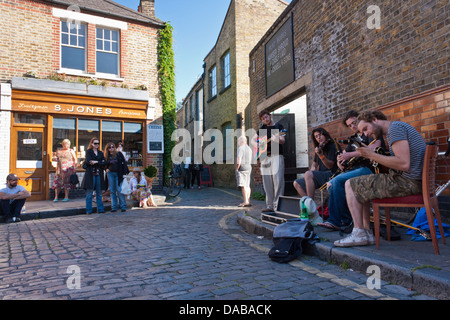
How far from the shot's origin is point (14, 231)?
588 cm

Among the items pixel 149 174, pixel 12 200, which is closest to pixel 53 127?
pixel 149 174

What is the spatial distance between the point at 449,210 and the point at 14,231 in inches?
277

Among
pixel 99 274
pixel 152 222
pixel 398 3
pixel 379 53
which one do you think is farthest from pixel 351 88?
pixel 99 274

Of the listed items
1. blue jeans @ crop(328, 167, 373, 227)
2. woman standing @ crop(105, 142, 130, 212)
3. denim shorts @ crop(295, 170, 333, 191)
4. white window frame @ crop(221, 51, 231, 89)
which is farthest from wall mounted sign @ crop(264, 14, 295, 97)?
white window frame @ crop(221, 51, 231, 89)

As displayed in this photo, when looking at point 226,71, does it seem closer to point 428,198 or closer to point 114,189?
point 114,189

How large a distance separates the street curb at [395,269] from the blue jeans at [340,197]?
811 millimetres

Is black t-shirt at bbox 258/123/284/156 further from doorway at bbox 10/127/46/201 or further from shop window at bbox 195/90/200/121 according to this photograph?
shop window at bbox 195/90/200/121

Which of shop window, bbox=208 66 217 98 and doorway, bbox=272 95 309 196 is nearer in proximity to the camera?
doorway, bbox=272 95 309 196

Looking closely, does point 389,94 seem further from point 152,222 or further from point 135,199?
point 135,199

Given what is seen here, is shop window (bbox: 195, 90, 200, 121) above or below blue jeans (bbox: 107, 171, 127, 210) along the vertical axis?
above

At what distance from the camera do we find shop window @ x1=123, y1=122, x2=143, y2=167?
11.7m

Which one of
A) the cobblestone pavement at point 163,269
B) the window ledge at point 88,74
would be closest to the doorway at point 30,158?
the window ledge at point 88,74

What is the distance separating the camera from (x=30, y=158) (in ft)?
33.8

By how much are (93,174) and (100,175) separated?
0.23m
